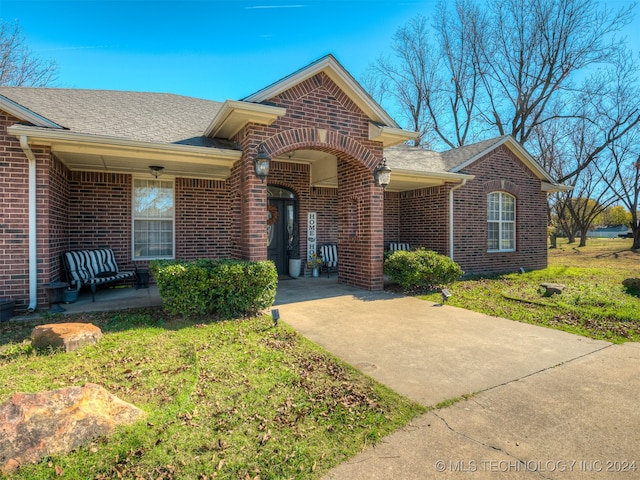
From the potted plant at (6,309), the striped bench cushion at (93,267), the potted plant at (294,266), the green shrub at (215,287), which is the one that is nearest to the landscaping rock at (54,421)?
the green shrub at (215,287)

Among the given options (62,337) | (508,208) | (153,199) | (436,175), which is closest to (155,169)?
(153,199)

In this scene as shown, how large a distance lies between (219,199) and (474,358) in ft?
25.3

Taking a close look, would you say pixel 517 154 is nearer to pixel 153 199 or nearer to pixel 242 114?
pixel 242 114

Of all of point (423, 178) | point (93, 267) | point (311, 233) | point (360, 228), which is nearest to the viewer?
point (93, 267)

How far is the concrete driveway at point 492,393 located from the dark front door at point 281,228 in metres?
4.47

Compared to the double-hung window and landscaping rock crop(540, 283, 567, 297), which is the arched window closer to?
landscaping rock crop(540, 283, 567, 297)

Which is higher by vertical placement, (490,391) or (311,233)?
(311,233)

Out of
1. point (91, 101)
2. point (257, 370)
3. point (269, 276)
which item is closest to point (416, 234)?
point (269, 276)

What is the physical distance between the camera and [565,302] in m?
6.96

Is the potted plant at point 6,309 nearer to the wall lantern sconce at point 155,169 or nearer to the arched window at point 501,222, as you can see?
the wall lantern sconce at point 155,169

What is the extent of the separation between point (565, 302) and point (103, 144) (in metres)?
9.23

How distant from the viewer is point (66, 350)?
4.19 m

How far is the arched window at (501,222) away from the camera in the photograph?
38.7 ft

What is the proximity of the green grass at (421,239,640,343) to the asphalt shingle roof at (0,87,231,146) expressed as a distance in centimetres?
661
